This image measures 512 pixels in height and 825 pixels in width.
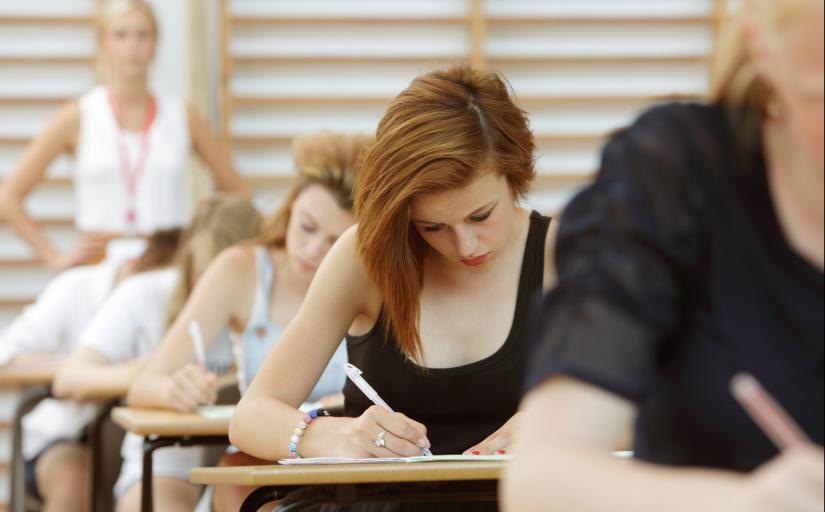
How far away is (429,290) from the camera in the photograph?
2.36 meters

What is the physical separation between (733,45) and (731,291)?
0.17m

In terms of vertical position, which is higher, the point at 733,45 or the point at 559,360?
the point at 733,45

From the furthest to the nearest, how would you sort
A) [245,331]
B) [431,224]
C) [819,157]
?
1. [245,331]
2. [431,224]
3. [819,157]

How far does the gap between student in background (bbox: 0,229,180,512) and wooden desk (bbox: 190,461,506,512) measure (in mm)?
2004

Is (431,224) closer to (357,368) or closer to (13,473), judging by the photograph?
(357,368)

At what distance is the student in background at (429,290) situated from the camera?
2143 mm

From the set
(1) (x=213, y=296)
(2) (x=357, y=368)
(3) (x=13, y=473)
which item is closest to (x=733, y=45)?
(2) (x=357, y=368)

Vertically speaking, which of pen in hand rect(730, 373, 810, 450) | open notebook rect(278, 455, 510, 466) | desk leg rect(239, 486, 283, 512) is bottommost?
desk leg rect(239, 486, 283, 512)

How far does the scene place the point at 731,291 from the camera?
93 centimetres

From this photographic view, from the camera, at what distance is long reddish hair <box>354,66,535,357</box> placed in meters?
2.13

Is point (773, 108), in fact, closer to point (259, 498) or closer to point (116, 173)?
point (259, 498)

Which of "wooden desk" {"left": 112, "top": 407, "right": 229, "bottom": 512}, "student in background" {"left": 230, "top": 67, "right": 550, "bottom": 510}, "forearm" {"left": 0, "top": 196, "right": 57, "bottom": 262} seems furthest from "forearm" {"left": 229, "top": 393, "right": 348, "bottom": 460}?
"forearm" {"left": 0, "top": 196, "right": 57, "bottom": 262}

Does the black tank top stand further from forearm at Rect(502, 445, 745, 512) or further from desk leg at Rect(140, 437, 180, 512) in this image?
forearm at Rect(502, 445, 745, 512)

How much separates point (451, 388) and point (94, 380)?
1.62m
